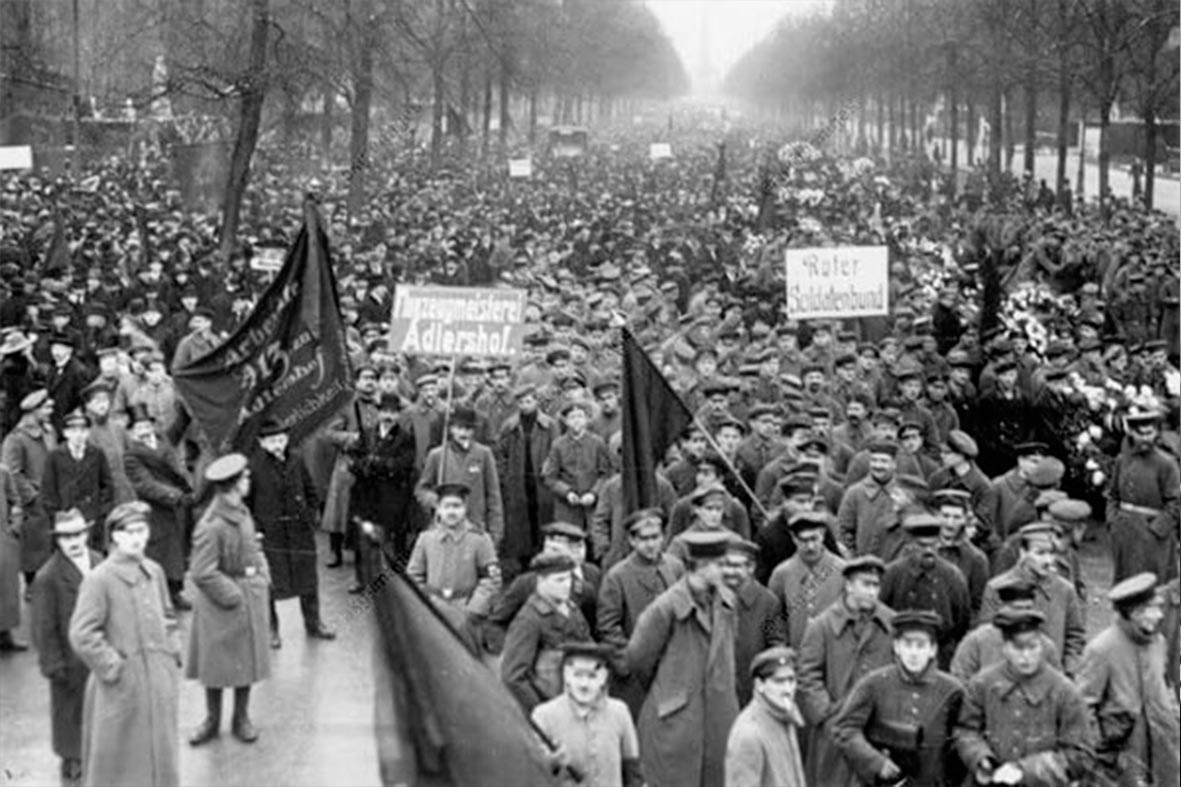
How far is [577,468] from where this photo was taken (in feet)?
39.4

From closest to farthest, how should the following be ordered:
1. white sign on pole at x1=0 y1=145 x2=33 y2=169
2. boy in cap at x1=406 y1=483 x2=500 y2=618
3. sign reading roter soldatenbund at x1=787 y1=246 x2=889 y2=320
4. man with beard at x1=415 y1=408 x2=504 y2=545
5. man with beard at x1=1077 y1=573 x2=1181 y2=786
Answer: man with beard at x1=1077 y1=573 x2=1181 y2=786 < boy in cap at x1=406 y1=483 x2=500 y2=618 < man with beard at x1=415 y1=408 x2=504 y2=545 < sign reading roter soldatenbund at x1=787 y1=246 x2=889 y2=320 < white sign on pole at x1=0 y1=145 x2=33 y2=169

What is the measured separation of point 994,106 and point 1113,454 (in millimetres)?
32024

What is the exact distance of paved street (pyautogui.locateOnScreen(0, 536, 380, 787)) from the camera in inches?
359

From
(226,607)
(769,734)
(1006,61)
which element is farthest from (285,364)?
(1006,61)

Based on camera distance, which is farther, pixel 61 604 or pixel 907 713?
pixel 61 604

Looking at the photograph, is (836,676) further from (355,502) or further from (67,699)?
(355,502)

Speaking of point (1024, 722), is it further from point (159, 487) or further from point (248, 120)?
point (248, 120)

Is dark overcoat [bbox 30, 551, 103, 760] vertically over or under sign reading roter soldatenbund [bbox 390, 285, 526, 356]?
under

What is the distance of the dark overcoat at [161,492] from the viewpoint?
11516 mm

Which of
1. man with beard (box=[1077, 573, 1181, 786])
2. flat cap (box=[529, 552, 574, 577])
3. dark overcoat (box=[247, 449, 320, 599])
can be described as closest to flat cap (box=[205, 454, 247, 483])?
dark overcoat (box=[247, 449, 320, 599])

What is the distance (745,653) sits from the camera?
8383 millimetres

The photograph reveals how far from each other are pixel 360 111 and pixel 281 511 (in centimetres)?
2177

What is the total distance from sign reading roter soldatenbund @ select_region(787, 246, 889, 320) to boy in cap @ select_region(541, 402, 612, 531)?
3815mm

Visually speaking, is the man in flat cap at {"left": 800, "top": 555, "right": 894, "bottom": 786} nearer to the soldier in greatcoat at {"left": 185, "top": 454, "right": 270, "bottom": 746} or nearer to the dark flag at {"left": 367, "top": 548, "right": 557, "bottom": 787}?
the dark flag at {"left": 367, "top": 548, "right": 557, "bottom": 787}
